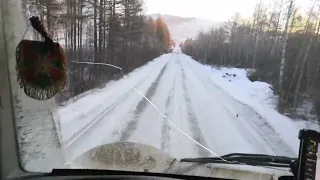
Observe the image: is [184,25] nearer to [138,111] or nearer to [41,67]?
[138,111]

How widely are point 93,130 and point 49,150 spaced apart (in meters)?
0.19

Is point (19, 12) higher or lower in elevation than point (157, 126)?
higher

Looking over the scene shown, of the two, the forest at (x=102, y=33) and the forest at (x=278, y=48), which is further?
the forest at (x=102, y=33)

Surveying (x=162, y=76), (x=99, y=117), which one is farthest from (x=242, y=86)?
(x=99, y=117)

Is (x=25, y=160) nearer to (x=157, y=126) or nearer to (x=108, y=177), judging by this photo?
(x=108, y=177)

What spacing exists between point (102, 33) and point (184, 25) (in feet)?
0.97

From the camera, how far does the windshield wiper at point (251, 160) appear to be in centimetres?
113

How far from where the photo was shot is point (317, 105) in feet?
3.56

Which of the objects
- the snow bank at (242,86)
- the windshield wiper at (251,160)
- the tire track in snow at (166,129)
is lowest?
the windshield wiper at (251,160)

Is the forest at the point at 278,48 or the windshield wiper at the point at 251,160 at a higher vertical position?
the forest at the point at 278,48

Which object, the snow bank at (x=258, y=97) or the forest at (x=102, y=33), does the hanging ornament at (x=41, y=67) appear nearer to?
the forest at (x=102, y=33)

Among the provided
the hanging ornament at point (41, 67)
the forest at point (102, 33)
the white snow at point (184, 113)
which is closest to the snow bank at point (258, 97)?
the white snow at point (184, 113)

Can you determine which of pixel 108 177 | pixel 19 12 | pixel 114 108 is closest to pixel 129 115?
pixel 114 108

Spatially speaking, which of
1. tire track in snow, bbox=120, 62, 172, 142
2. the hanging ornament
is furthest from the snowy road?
the hanging ornament
